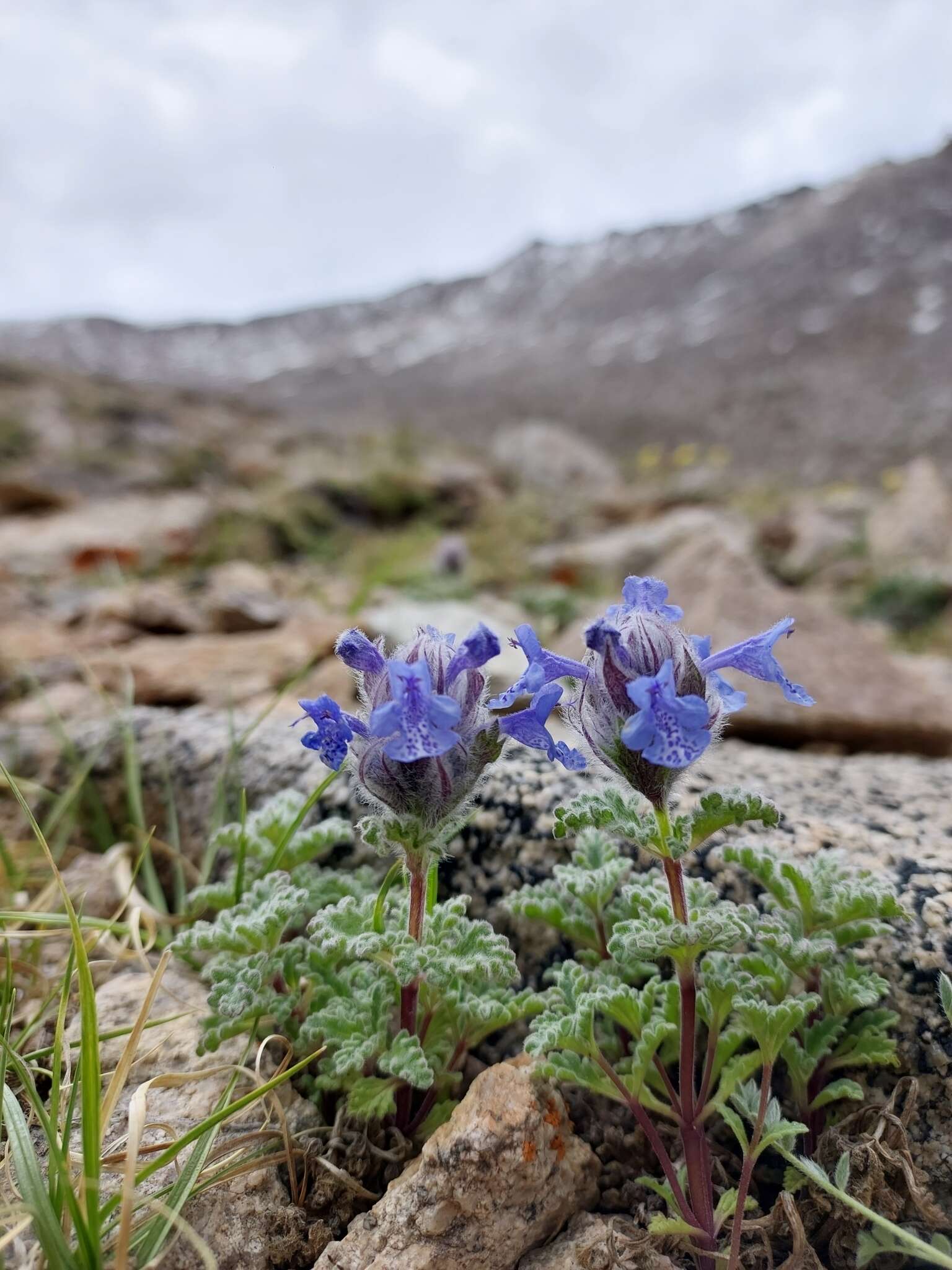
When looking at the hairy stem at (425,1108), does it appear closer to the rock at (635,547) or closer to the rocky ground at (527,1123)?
the rocky ground at (527,1123)

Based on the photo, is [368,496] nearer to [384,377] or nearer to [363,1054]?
[363,1054]

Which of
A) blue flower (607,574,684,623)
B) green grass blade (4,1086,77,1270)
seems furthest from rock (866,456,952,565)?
green grass blade (4,1086,77,1270)

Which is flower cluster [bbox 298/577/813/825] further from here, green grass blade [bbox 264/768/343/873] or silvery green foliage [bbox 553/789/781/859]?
green grass blade [bbox 264/768/343/873]

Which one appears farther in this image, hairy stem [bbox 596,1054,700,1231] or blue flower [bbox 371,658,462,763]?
hairy stem [bbox 596,1054,700,1231]

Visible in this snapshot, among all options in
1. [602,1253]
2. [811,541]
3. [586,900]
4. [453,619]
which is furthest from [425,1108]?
[811,541]

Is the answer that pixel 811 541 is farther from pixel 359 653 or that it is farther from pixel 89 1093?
pixel 89 1093

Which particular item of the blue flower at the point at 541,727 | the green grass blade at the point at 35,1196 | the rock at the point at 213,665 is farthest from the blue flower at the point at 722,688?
the rock at the point at 213,665
